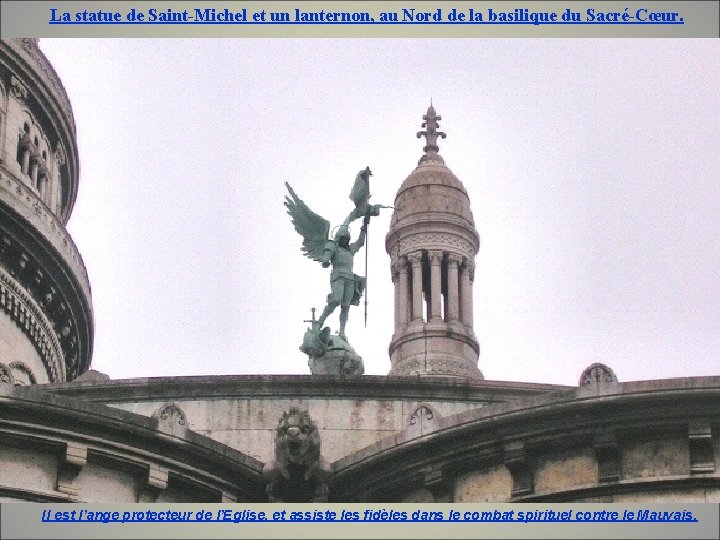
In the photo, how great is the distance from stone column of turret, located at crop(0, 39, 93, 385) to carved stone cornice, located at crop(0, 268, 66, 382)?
0.08 ft

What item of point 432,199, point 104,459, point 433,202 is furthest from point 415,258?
point 104,459

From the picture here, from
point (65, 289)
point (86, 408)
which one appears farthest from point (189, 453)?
point (65, 289)

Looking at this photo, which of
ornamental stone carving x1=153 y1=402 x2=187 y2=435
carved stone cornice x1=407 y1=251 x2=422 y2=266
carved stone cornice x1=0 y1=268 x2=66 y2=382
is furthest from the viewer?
carved stone cornice x1=407 y1=251 x2=422 y2=266

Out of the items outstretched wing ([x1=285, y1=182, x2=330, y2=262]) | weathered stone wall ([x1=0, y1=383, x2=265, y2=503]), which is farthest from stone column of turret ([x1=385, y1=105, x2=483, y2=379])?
weathered stone wall ([x1=0, y1=383, x2=265, y2=503])

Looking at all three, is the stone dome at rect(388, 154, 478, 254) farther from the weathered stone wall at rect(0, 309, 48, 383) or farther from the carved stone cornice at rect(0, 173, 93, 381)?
the weathered stone wall at rect(0, 309, 48, 383)

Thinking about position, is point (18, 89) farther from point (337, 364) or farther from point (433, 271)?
point (337, 364)

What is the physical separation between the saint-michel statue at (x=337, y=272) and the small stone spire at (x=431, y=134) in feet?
63.1

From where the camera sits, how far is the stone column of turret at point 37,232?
212 ft

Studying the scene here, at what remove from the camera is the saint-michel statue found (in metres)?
52.6

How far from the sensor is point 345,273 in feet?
174

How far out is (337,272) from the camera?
53.0m

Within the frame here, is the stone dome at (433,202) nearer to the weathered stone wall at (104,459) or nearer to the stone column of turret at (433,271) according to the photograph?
the stone column of turret at (433,271)

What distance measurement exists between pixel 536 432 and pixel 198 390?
10.0m

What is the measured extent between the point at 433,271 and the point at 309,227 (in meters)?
15.1
